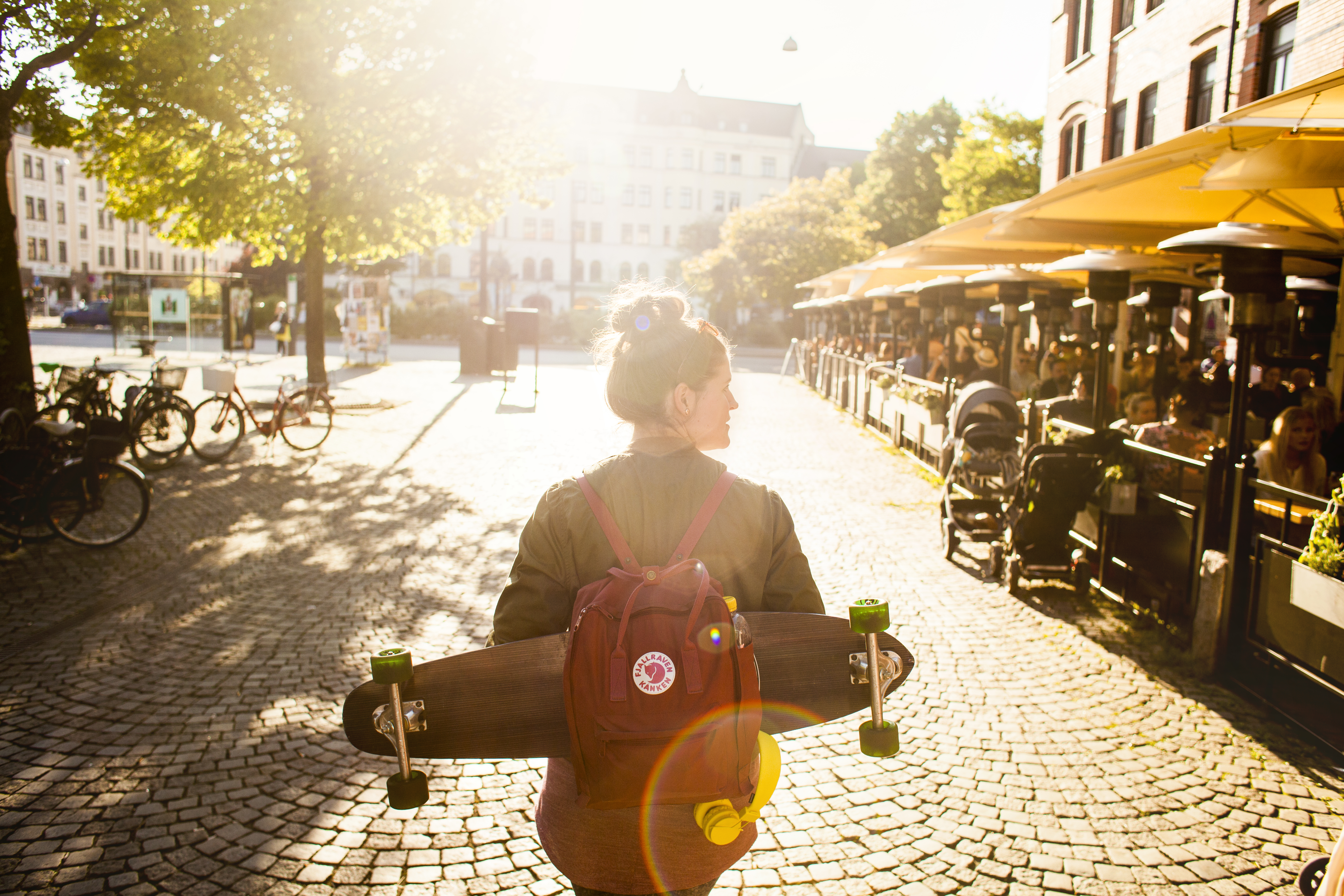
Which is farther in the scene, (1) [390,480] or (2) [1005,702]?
(1) [390,480]

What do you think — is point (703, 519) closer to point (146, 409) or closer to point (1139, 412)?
point (1139, 412)

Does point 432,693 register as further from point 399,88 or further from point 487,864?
point 399,88

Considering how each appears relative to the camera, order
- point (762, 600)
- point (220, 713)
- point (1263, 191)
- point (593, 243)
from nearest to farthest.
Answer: point (762, 600)
point (220, 713)
point (1263, 191)
point (593, 243)

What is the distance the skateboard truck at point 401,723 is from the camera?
171cm

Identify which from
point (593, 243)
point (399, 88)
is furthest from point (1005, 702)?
point (593, 243)

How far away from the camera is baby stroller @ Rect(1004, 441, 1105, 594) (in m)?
6.82

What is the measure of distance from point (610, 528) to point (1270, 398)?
35.8ft

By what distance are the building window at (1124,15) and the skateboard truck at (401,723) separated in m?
23.9

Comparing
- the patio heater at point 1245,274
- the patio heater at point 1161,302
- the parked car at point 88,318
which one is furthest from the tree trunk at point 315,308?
the parked car at point 88,318

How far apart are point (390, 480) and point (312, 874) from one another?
7986 millimetres

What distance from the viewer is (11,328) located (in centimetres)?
1010

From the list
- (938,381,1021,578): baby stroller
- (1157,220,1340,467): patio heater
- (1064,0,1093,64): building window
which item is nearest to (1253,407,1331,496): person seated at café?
(1157,220,1340,467): patio heater

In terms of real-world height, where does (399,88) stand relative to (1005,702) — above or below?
above

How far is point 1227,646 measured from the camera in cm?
530
